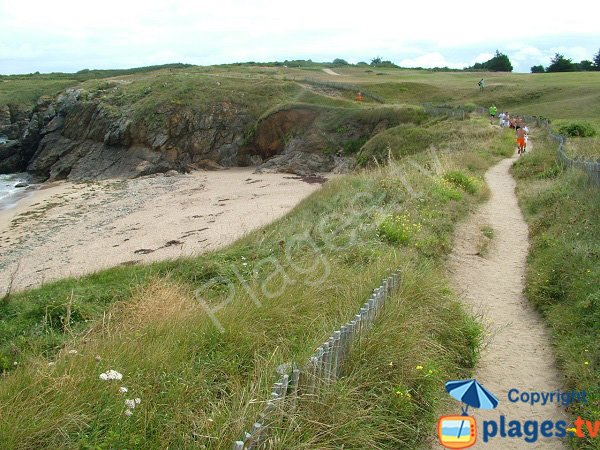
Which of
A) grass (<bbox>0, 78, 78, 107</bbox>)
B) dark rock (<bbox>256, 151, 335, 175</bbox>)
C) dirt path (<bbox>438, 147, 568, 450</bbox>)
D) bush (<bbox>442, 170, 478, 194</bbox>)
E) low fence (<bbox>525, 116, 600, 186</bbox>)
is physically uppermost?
grass (<bbox>0, 78, 78, 107</bbox>)

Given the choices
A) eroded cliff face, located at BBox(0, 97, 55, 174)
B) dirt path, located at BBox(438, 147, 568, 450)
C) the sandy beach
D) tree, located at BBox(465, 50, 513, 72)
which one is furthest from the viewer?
tree, located at BBox(465, 50, 513, 72)

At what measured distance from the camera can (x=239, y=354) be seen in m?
6.11

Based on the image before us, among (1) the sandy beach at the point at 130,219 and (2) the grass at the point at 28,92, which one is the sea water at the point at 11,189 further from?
(2) the grass at the point at 28,92

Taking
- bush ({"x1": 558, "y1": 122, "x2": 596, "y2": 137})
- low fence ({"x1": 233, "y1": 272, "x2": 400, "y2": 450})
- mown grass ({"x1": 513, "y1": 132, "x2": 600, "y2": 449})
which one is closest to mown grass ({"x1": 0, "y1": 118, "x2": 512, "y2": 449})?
low fence ({"x1": 233, "y1": 272, "x2": 400, "y2": 450})

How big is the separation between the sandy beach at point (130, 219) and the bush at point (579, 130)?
1428 cm

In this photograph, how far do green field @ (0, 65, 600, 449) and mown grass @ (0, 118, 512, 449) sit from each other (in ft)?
0.06

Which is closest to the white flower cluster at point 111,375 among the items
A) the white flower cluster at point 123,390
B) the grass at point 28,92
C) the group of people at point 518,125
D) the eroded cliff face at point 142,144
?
the white flower cluster at point 123,390

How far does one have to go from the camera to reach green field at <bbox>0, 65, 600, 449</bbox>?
4.58 metres

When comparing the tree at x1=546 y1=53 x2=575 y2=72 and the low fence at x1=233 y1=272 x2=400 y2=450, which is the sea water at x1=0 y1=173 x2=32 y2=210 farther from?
the tree at x1=546 y1=53 x2=575 y2=72

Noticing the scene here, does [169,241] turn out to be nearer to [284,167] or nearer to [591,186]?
[591,186]

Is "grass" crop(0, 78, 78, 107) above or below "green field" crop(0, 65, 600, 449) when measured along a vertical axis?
above

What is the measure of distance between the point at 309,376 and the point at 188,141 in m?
47.0

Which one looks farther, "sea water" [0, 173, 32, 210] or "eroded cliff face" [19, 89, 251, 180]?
"eroded cliff face" [19, 89, 251, 180]

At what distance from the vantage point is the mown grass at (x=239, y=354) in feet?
14.7
